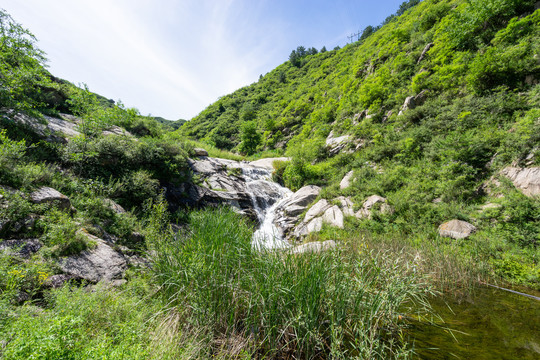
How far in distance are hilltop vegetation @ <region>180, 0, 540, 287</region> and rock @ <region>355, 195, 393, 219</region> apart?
12.4 inches

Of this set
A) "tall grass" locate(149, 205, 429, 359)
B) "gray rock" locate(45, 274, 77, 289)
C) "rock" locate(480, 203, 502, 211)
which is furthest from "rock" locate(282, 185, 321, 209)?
"gray rock" locate(45, 274, 77, 289)

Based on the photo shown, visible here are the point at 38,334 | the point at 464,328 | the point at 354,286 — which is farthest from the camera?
the point at 464,328

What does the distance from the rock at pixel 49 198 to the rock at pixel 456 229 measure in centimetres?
1103

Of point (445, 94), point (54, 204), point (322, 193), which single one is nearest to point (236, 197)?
point (322, 193)

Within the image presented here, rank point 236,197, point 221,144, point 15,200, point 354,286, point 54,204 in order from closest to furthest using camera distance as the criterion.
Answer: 1. point 354,286
2. point 15,200
3. point 54,204
4. point 236,197
5. point 221,144

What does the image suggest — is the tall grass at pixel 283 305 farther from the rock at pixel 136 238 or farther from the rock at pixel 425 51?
the rock at pixel 425 51

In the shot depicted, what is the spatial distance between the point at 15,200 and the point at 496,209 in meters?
12.3

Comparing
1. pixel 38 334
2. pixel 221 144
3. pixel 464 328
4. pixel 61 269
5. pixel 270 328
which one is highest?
pixel 221 144

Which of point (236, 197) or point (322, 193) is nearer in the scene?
point (322, 193)

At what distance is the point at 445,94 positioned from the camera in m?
10.5

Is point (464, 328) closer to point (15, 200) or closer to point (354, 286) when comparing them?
point (354, 286)

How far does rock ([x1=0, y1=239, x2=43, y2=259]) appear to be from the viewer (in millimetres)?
3383

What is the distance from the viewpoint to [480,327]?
10.1ft

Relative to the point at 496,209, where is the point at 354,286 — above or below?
above
